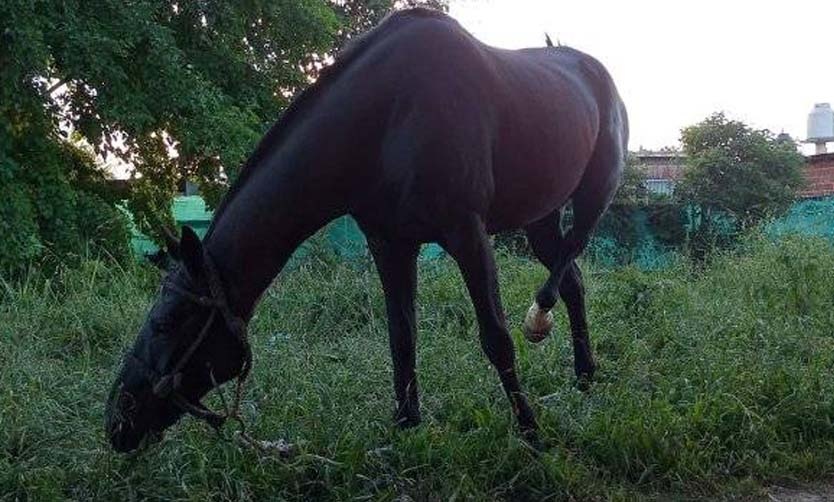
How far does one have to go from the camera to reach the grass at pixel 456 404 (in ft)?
10.3

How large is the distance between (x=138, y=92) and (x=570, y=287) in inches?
209

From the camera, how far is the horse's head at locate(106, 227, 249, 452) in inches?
120

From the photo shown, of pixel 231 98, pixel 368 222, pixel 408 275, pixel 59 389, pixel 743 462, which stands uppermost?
pixel 231 98

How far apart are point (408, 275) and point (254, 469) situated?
3.54ft

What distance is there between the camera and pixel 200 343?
310 cm

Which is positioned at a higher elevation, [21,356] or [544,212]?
[544,212]

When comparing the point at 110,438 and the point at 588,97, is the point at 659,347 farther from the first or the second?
the point at 110,438

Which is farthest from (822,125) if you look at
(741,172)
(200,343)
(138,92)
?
(200,343)

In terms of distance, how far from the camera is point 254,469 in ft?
10.2

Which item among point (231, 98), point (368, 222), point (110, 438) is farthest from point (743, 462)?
point (231, 98)

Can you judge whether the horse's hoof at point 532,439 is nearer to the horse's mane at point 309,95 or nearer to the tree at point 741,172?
the horse's mane at point 309,95

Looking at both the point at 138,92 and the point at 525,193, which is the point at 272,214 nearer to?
the point at 525,193

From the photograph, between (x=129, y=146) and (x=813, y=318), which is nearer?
(x=813, y=318)

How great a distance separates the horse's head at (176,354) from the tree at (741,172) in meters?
10.9
